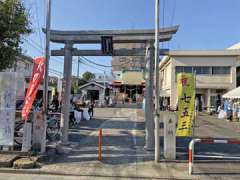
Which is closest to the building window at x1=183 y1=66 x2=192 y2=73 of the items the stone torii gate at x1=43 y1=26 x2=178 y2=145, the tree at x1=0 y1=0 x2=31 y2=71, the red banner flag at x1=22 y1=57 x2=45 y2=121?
the stone torii gate at x1=43 y1=26 x2=178 y2=145

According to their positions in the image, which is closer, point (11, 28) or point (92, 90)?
point (11, 28)

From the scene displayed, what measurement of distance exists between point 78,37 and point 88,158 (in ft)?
15.5

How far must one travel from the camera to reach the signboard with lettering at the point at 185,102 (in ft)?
28.3

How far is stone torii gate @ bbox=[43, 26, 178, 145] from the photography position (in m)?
→ 9.87

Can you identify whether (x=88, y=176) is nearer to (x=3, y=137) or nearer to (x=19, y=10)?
(x=3, y=137)

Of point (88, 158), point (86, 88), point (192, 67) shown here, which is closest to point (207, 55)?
point (192, 67)

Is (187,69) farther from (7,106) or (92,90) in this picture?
(7,106)

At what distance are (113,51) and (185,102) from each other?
11.2ft

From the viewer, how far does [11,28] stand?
358 inches

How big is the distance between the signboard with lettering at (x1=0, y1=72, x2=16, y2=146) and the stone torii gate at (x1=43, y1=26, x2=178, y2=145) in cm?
228

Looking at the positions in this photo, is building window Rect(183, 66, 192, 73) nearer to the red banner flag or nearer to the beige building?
the beige building

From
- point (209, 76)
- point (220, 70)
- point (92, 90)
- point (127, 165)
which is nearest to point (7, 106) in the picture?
point (127, 165)

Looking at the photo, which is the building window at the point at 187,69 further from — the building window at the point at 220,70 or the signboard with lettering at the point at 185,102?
the signboard with lettering at the point at 185,102

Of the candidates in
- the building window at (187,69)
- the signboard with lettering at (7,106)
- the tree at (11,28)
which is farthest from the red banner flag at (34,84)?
the building window at (187,69)
